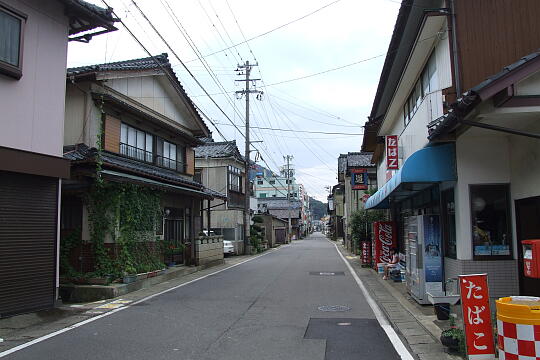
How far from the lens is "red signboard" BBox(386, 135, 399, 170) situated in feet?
47.6

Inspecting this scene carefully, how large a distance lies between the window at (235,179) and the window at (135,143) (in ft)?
49.4

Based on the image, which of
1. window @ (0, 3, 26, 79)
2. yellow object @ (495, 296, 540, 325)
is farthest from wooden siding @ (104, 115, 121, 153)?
yellow object @ (495, 296, 540, 325)

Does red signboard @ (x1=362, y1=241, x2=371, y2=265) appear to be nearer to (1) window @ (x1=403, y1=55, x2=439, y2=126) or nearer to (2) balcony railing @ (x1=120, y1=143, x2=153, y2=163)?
(1) window @ (x1=403, y1=55, x2=439, y2=126)

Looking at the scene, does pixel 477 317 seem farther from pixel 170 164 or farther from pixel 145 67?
pixel 170 164

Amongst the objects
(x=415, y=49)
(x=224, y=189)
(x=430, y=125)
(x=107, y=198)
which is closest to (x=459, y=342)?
(x=430, y=125)

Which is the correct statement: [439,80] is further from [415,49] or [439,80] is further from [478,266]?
[478,266]

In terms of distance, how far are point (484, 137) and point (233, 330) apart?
596 cm

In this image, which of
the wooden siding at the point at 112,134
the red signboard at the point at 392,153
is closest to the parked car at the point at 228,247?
the wooden siding at the point at 112,134

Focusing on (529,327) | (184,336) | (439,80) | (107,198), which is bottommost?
(184,336)

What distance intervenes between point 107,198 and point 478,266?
10.4m

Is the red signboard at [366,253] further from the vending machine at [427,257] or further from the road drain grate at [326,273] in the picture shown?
the vending machine at [427,257]

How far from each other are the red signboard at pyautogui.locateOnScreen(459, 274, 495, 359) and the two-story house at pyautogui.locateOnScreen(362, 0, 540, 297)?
2.54m

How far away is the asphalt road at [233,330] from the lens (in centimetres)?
683

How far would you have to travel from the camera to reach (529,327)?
486 cm
